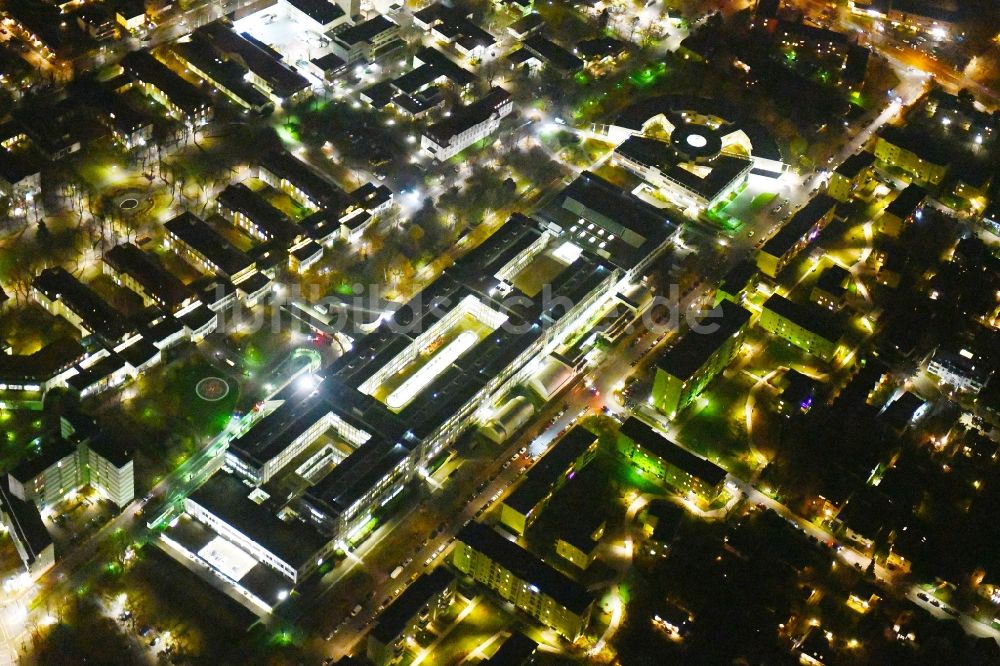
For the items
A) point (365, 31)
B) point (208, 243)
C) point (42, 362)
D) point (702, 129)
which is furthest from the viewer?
point (365, 31)

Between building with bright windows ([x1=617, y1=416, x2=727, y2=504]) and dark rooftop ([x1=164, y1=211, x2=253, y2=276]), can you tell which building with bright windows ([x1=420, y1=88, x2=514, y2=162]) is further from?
building with bright windows ([x1=617, y1=416, x2=727, y2=504])

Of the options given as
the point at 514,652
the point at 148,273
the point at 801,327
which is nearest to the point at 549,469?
the point at 514,652

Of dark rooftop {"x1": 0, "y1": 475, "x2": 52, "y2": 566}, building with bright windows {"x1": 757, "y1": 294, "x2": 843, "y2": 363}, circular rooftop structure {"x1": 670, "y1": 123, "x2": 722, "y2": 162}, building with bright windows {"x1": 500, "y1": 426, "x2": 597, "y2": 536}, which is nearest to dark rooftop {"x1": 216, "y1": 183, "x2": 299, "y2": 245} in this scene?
building with bright windows {"x1": 500, "y1": 426, "x2": 597, "y2": 536}

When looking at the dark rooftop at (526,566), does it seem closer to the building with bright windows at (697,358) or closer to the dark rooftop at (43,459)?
the building with bright windows at (697,358)

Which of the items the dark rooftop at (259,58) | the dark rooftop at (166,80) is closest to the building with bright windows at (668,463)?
the dark rooftop at (259,58)

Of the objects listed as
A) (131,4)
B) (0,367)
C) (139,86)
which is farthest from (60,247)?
(131,4)

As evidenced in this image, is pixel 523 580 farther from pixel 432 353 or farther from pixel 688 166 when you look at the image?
pixel 688 166
